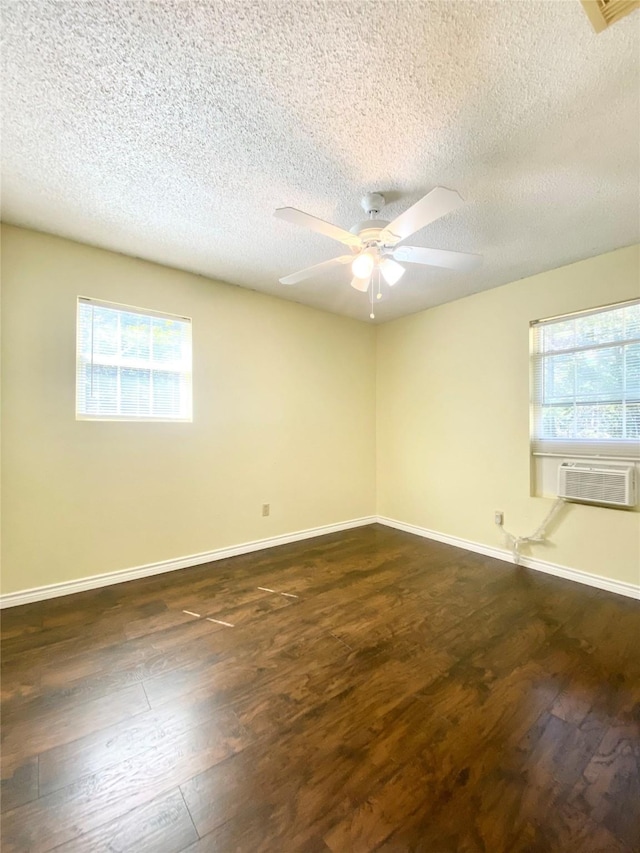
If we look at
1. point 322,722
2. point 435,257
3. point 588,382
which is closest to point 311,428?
point 435,257

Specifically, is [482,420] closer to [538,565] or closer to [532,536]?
[532,536]

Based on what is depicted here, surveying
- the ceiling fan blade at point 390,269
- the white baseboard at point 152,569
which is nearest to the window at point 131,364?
the white baseboard at point 152,569

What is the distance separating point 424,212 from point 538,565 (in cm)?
304

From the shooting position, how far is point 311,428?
396cm

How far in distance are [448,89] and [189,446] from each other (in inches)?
114

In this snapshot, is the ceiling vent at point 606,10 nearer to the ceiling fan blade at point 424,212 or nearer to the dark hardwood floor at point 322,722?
the ceiling fan blade at point 424,212

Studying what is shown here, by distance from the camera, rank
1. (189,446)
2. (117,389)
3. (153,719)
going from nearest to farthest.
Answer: (153,719), (117,389), (189,446)

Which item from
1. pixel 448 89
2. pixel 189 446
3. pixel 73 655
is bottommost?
pixel 73 655

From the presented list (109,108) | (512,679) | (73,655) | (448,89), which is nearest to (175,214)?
(109,108)

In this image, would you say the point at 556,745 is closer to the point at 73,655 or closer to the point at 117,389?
the point at 73,655

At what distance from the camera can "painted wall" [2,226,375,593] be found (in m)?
2.42

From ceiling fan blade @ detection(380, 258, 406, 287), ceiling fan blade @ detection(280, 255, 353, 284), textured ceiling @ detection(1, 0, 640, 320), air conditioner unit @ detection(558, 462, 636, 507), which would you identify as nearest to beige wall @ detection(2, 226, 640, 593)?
air conditioner unit @ detection(558, 462, 636, 507)

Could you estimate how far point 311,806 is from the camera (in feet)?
3.69

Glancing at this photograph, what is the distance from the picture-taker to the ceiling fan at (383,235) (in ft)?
5.15
